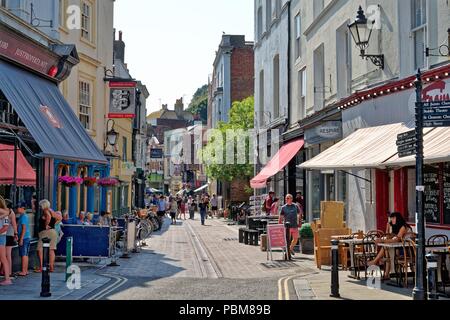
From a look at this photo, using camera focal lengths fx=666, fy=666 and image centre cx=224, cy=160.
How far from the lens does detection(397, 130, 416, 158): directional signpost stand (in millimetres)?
10266

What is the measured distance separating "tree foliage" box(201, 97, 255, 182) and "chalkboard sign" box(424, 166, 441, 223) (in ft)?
88.0

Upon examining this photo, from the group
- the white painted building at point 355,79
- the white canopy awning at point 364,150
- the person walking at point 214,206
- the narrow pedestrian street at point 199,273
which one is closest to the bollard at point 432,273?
the narrow pedestrian street at point 199,273

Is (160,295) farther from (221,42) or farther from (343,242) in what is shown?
(221,42)

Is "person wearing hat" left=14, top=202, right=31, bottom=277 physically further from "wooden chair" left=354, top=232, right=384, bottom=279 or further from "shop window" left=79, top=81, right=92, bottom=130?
"shop window" left=79, top=81, right=92, bottom=130

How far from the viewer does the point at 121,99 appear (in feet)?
87.5

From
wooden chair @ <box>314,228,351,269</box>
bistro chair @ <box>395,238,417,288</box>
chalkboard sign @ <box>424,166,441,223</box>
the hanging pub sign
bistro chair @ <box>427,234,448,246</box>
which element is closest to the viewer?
bistro chair @ <box>395,238,417,288</box>

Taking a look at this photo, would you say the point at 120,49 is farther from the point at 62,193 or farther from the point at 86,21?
the point at 62,193

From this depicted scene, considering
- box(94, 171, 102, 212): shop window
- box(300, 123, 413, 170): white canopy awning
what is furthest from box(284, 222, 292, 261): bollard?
box(94, 171, 102, 212): shop window

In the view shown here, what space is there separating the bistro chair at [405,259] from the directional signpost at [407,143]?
2.39m

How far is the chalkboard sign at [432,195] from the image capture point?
1468cm

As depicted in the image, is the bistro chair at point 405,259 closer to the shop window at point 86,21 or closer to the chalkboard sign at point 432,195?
the chalkboard sign at point 432,195

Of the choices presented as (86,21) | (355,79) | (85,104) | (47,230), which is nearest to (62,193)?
(85,104)

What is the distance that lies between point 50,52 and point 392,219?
1048 cm
